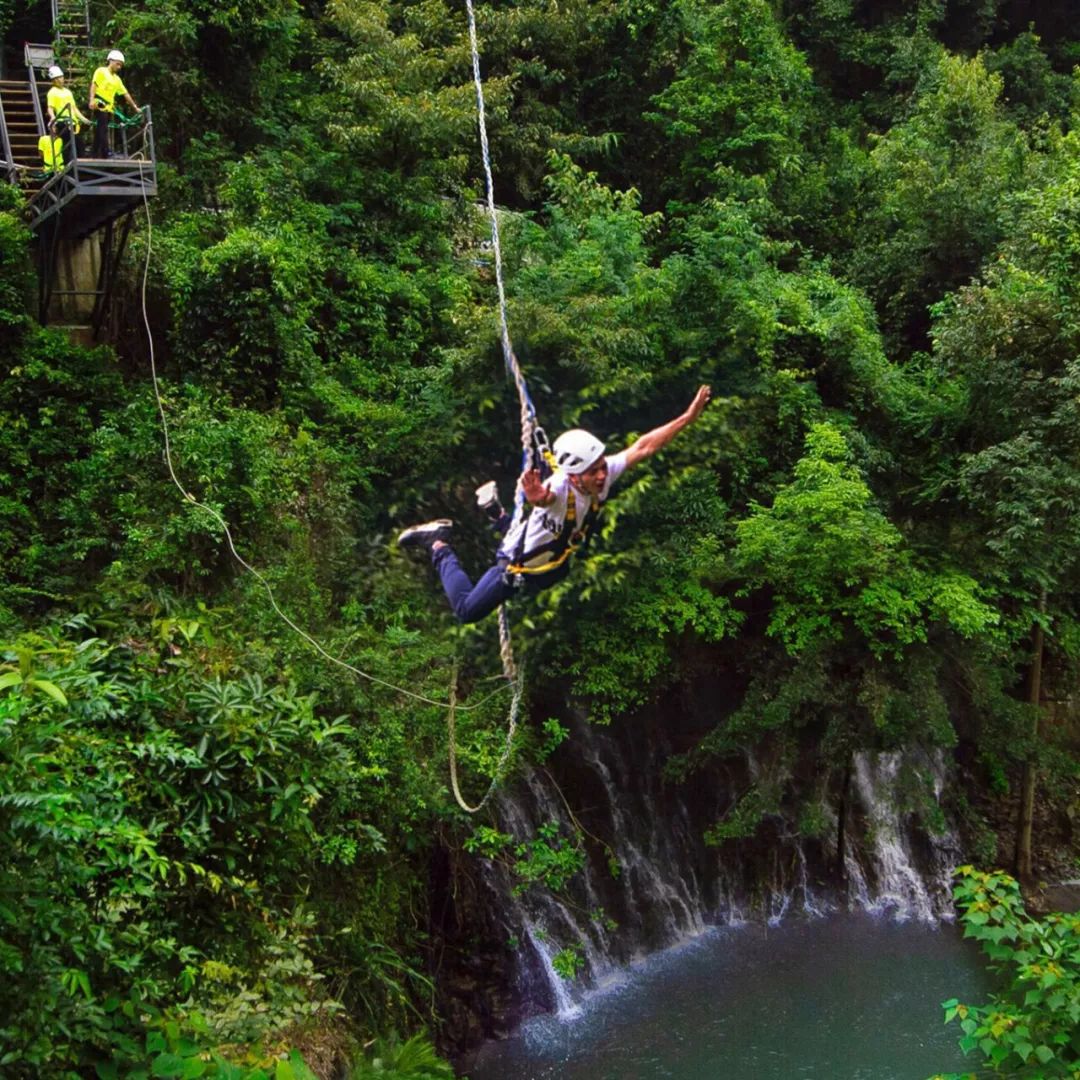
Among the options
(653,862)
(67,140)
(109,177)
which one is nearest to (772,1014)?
(653,862)

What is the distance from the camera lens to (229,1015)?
584 centimetres

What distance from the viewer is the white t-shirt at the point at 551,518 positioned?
5.36 metres

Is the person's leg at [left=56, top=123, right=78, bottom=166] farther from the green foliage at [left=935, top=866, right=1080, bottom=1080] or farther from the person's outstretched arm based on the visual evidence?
the green foliage at [left=935, top=866, right=1080, bottom=1080]

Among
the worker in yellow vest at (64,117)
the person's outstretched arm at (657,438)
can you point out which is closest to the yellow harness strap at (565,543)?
the person's outstretched arm at (657,438)

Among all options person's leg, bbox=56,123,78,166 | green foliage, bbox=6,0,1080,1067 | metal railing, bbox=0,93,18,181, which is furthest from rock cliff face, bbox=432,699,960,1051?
metal railing, bbox=0,93,18,181

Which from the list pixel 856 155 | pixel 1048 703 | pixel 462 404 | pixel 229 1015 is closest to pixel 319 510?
pixel 462 404

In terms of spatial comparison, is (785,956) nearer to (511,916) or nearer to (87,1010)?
(511,916)

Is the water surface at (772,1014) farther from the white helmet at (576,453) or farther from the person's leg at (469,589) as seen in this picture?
the white helmet at (576,453)

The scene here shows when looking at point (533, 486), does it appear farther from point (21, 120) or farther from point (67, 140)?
point (21, 120)

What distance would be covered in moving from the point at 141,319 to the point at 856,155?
1003 cm

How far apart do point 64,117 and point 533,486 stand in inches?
231

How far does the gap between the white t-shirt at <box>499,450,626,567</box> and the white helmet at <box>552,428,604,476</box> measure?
4 cm

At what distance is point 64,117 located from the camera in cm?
889

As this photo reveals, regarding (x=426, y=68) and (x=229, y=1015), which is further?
(x=426, y=68)
